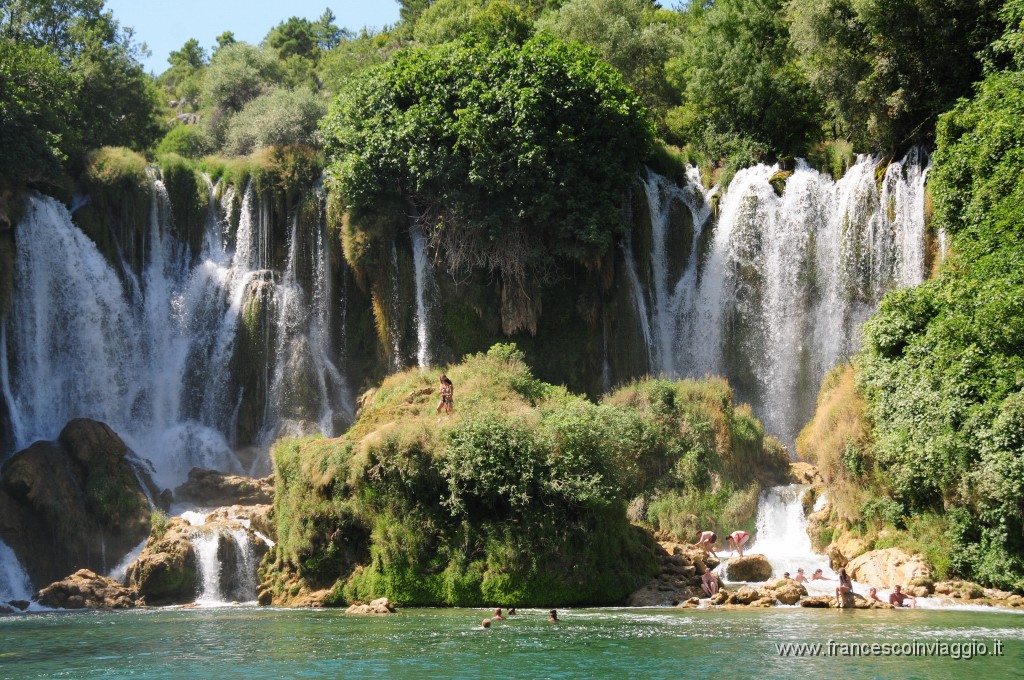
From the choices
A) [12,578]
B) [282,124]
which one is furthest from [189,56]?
[12,578]

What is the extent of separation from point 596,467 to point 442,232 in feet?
46.3

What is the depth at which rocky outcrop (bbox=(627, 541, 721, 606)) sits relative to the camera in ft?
78.9

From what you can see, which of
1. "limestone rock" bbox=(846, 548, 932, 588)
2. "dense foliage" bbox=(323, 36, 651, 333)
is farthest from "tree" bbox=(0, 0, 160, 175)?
"limestone rock" bbox=(846, 548, 932, 588)

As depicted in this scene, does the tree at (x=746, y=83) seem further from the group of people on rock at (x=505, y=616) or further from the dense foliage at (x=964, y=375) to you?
the group of people on rock at (x=505, y=616)

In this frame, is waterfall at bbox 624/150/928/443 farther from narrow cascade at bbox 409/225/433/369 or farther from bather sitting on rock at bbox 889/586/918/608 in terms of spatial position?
bather sitting on rock at bbox 889/586/918/608

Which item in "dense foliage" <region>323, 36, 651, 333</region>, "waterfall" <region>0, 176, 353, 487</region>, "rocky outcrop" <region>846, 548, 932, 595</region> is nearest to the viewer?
"rocky outcrop" <region>846, 548, 932, 595</region>

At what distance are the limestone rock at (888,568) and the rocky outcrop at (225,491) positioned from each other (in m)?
16.1

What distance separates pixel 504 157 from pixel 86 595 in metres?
17.2

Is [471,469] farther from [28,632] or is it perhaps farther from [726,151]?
[726,151]

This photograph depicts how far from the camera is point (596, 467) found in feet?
80.9

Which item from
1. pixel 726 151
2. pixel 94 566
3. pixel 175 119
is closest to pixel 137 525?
pixel 94 566

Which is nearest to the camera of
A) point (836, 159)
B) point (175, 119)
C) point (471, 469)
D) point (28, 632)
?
point (28, 632)

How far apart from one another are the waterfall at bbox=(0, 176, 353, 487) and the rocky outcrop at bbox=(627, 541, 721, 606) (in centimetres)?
1414

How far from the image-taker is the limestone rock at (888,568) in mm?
23703
